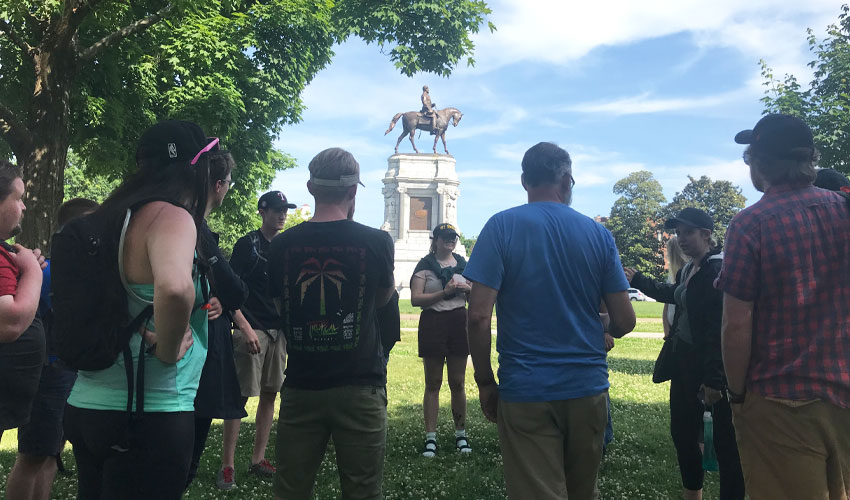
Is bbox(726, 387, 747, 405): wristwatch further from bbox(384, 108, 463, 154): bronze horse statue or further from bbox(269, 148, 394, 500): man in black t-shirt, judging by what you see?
bbox(384, 108, 463, 154): bronze horse statue

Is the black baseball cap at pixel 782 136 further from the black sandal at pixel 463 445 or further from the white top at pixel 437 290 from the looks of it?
the black sandal at pixel 463 445

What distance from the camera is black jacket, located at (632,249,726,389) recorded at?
3.84m

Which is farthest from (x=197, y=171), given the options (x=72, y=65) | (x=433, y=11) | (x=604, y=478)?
(x=433, y=11)

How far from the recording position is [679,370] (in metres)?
4.22

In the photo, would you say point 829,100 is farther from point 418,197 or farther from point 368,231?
point 418,197

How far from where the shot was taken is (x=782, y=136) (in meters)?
2.66

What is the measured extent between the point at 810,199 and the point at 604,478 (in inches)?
135

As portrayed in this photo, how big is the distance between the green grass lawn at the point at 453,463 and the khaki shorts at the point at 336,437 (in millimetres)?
1979

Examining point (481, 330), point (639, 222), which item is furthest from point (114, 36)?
point (639, 222)

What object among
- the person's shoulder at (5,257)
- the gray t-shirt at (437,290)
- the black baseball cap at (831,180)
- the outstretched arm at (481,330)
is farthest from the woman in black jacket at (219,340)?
the black baseball cap at (831,180)

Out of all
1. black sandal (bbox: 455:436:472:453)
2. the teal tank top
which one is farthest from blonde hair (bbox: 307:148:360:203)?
black sandal (bbox: 455:436:472:453)

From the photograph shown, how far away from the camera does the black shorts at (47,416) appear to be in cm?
369

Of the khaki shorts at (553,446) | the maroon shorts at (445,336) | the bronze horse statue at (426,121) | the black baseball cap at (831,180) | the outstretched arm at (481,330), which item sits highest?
the bronze horse statue at (426,121)

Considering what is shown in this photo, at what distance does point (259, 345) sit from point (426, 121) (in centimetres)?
3496
